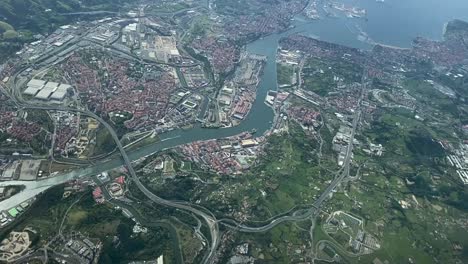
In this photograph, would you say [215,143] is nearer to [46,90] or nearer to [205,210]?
[205,210]

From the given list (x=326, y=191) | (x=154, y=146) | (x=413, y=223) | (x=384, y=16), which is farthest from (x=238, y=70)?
(x=384, y=16)

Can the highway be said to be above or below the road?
above

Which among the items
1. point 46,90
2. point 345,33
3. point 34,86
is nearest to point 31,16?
point 34,86

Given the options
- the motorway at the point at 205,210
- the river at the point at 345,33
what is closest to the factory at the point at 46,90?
the motorway at the point at 205,210

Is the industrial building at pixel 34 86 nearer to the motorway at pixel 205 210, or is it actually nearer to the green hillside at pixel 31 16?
the green hillside at pixel 31 16

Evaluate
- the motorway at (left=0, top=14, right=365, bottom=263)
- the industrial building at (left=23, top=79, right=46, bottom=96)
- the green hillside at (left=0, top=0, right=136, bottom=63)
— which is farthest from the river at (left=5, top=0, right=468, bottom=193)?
the green hillside at (left=0, top=0, right=136, bottom=63)

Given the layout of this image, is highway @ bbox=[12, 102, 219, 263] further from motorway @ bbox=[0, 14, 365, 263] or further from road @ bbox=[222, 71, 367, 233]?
road @ bbox=[222, 71, 367, 233]
